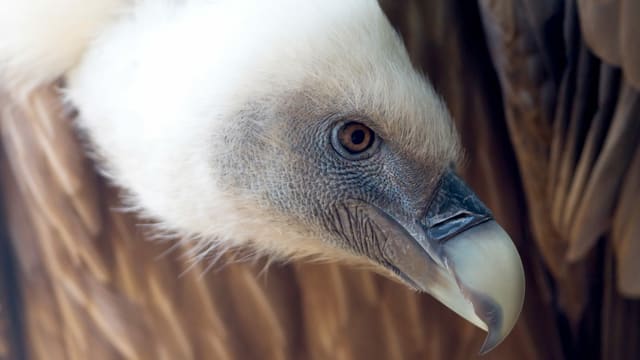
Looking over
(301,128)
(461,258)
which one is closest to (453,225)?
(461,258)

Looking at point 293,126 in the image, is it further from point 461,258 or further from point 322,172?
point 461,258

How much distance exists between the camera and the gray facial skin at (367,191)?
3.05ft

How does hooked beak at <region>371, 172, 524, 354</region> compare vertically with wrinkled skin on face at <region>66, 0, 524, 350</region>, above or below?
below

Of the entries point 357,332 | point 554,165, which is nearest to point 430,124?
point 554,165

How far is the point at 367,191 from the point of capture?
3.19 feet

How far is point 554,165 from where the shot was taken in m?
1.10

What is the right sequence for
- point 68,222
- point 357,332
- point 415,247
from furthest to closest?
point 357,332 → point 68,222 → point 415,247

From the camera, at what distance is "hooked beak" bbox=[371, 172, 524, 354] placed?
903 mm

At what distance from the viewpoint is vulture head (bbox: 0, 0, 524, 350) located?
94cm

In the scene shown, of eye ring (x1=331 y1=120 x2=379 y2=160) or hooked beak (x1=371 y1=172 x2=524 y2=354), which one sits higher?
eye ring (x1=331 y1=120 x2=379 y2=160)

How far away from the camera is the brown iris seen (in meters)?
0.96

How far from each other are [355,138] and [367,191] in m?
0.05

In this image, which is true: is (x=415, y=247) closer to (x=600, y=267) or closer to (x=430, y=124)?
(x=430, y=124)

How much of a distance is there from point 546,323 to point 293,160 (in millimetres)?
430
